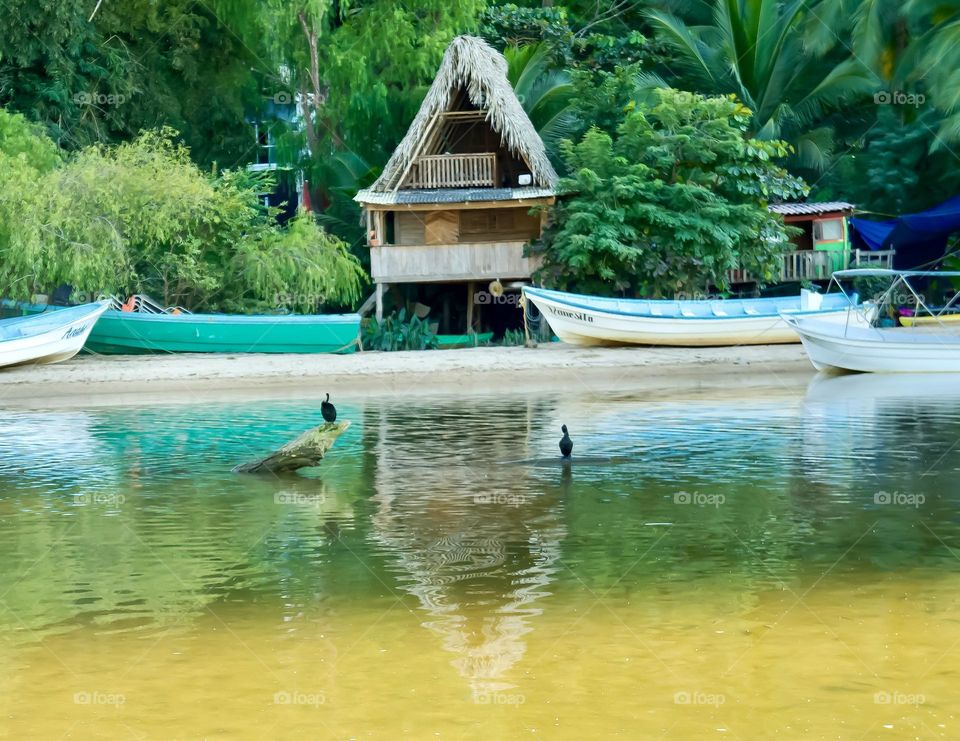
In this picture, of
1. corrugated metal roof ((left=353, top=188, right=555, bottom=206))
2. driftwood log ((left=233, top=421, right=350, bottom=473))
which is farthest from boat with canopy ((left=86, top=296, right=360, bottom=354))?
driftwood log ((left=233, top=421, right=350, bottom=473))

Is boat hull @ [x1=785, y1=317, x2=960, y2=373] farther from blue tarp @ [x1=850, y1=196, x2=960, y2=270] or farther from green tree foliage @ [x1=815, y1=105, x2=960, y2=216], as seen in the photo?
green tree foliage @ [x1=815, y1=105, x2=960, y2=216]

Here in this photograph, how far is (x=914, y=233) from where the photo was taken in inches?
1236

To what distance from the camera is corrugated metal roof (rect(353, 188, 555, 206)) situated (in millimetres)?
28406

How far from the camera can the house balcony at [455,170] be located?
29438mm

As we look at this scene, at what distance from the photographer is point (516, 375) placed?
24.5m

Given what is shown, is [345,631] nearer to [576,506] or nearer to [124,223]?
[576,506]

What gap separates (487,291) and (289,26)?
301 inches

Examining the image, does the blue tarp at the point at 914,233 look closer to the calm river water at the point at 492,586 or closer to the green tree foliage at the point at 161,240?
the green tree foliage at the point at 161,240

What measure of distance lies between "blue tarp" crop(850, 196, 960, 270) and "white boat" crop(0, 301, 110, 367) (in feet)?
60.0

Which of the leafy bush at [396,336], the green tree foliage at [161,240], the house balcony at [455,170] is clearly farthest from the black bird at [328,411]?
the house balcony at [455,170]

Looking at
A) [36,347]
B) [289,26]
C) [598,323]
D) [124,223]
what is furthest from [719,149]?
[36,347]

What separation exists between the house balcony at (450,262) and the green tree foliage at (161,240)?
739 mm

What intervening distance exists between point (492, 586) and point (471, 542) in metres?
1.44

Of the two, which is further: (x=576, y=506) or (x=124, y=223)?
(x=124, y=223)
